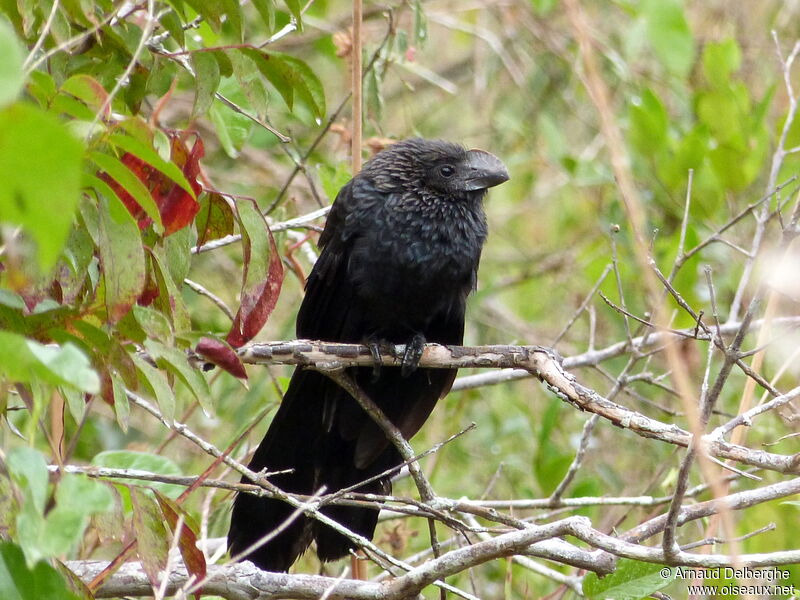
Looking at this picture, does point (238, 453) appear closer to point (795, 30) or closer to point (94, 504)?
point (94, 504)

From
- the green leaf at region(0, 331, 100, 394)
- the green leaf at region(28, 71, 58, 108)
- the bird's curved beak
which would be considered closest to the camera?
the green leaf at region(0, 331, 100, 394)

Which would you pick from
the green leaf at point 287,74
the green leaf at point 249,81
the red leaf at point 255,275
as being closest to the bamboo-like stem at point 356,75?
the green leaf at point 287,74

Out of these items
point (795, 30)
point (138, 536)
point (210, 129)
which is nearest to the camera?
point (138, 536)

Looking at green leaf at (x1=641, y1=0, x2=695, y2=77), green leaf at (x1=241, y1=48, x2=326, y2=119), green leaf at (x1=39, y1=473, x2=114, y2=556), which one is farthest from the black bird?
green leaf at (x1=39, y1=473, x2=114, y2=556)

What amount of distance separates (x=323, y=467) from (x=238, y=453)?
61 cm

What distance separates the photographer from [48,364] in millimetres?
1073

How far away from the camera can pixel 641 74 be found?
5434 mm

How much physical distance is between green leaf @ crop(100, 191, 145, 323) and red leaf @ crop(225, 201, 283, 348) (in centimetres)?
40

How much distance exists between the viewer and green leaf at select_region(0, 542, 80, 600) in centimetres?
150

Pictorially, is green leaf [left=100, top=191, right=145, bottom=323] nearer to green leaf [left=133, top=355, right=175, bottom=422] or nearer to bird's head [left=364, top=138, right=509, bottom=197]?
green leaf [left=133, top=355, right=175, bottom=422]

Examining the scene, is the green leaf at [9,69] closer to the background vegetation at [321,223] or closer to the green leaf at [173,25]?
the background vegetation at [321,223]

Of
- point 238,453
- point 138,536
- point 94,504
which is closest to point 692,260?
point 238,453

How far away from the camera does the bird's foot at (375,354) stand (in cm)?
288

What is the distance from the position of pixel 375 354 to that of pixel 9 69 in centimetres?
209
